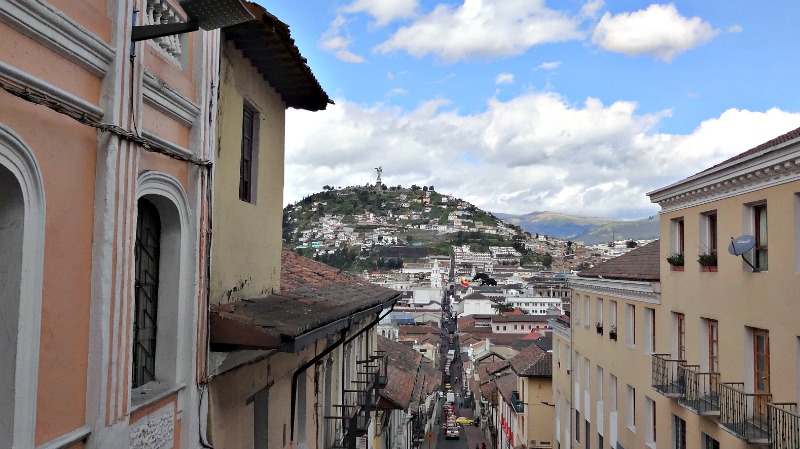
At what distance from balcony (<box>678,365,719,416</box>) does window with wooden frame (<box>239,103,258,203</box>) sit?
11331 millimetres

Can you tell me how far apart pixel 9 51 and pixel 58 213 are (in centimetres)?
96

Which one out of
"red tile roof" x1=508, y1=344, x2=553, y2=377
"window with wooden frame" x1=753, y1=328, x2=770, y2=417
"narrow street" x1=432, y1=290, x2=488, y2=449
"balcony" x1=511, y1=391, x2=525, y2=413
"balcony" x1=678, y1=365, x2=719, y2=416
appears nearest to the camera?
"window with wooden frame" x1=753, y1=328, x2=770, y2=417

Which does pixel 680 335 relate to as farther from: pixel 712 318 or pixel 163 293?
pixel 163 293

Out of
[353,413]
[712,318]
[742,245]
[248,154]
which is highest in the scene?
[248,154]

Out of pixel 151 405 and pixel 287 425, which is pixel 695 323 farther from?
pixel 151 405

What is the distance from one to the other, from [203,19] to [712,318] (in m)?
13.5

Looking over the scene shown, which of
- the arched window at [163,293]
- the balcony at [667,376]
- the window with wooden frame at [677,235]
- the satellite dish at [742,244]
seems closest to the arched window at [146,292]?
the arched window at [163,293]

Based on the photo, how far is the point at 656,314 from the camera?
18531 millimetres

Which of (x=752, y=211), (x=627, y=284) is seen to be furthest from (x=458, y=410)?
(x=752, y=211)

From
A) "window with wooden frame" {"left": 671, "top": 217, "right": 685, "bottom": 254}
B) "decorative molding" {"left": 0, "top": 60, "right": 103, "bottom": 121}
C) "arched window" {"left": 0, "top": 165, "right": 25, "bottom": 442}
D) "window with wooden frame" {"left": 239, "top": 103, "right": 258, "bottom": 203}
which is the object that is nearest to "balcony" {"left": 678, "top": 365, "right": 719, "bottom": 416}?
"window with wooden frame" {"left": 671, "top": 217, "right": 685, "bottom": 254}

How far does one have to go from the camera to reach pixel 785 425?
37.0 feet

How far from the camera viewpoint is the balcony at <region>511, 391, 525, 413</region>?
37478 mm

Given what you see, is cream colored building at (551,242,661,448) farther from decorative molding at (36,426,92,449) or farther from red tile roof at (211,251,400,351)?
decorative molding at (36,426,92,449)

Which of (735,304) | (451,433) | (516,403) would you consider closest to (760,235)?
(735,304)
